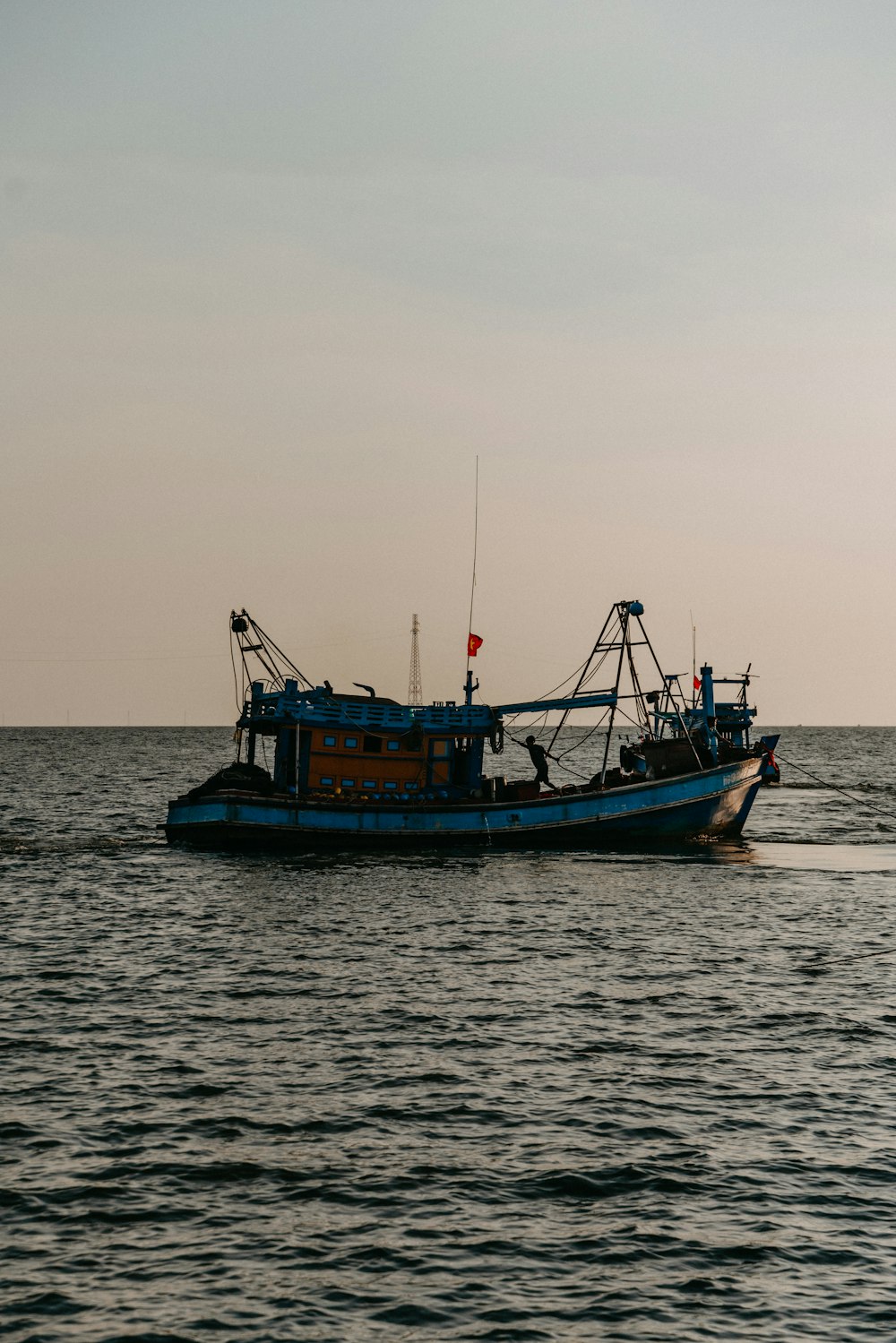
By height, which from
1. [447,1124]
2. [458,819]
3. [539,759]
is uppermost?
[539,759]

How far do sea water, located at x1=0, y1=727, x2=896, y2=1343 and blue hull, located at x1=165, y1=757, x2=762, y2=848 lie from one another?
9.64 metres

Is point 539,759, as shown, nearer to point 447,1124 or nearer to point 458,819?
point 458,819

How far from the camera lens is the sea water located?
35.5 ft

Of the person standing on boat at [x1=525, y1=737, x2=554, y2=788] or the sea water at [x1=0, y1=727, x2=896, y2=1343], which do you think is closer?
the sea water at [x1=0, y1=727, x2=896, y2=1343]

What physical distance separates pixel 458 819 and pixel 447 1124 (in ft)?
90.2

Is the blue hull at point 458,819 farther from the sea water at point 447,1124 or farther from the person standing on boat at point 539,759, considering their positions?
the sea water at point 447,1124

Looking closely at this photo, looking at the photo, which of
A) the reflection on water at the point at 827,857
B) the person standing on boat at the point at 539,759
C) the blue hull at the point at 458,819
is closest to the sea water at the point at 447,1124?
the blue hull at the point at 458,819

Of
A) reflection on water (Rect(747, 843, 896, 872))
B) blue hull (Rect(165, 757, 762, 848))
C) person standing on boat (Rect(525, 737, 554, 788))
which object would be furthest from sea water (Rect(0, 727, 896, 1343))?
person standing on boat (Rect(525, 737, 554, 788))

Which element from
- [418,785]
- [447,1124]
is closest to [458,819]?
[418,785]

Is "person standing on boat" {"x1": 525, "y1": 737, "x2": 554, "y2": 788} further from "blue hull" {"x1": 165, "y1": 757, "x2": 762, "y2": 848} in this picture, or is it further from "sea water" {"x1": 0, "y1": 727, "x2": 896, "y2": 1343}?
"sea water" {"x1": 0, "y1": 727, "x2": 896, "y2": 1343}

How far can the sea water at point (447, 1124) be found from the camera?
426 inches

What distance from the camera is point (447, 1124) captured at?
15.0m

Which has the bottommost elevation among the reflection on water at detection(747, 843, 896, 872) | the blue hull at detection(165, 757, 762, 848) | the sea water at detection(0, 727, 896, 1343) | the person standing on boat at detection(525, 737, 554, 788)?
the sea water at detection(0, 727, 896, 1343)

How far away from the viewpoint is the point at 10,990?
22266 millimetres
